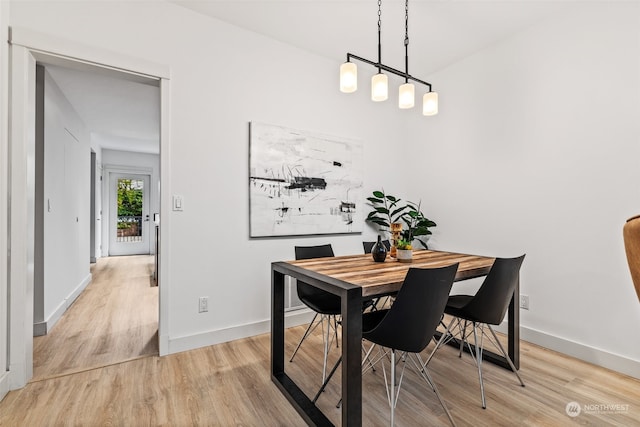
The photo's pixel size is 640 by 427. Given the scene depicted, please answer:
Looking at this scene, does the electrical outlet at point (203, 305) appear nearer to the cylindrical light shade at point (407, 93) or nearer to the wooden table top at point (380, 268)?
Result: the wooden table top at point (380, 268)

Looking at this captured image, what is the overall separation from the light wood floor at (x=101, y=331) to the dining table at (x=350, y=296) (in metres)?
1.14

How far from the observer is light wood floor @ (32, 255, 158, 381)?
225cm

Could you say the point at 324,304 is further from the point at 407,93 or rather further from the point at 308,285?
the point at 407,93

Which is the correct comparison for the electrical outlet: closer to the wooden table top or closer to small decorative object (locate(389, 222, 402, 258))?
the wooden table top

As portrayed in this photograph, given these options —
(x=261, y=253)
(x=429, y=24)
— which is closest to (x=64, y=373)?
(x=261, y=253)

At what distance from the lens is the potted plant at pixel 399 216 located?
3395 millimetres

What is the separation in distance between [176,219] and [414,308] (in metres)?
1.83

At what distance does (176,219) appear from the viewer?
2.41m

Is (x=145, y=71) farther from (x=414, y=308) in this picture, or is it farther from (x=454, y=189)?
(x=454, y=189)

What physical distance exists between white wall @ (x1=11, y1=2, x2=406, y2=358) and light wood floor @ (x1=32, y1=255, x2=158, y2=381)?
502 millimetres

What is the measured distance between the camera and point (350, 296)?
1373 mm

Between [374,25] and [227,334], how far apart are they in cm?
282

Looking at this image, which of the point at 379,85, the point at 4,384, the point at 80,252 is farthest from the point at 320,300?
the point at 80,252

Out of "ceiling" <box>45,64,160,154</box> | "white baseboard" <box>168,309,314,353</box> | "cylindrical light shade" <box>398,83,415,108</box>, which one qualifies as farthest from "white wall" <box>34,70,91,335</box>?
"cylindrical light shade" <box>398,83,415,108</box>
